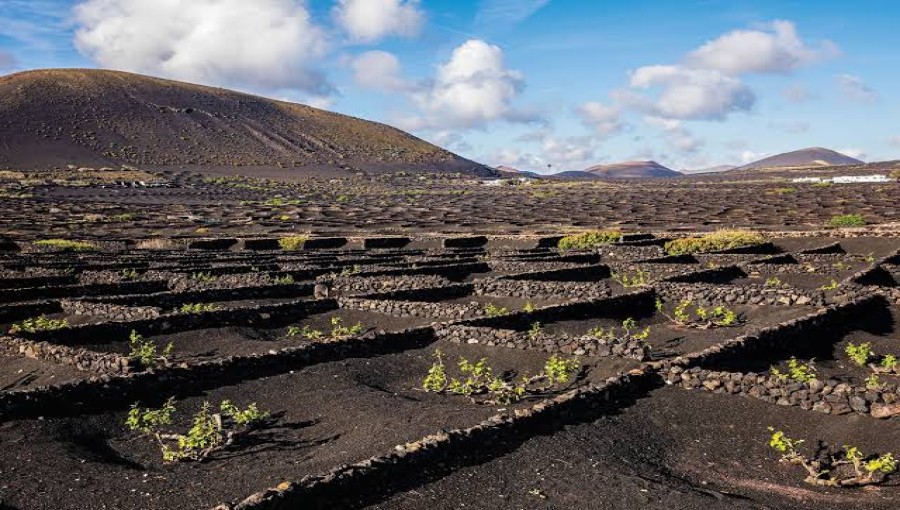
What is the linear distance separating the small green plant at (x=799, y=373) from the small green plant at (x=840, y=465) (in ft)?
6.82

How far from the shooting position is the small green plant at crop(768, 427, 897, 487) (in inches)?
Result: 378

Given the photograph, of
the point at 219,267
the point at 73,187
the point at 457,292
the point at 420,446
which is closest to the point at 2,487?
the point at 420,446

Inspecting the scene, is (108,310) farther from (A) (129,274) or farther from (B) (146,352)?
(A) (129,274)

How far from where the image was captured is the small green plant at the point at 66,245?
49.2 meters

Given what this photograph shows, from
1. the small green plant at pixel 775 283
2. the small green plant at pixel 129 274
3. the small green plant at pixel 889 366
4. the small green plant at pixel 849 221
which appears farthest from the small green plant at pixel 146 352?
the small green plant at pixel 849 221

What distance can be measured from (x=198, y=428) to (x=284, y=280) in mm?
19251

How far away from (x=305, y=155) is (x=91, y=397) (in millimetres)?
181124

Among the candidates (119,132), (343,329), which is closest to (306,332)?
(343,329)

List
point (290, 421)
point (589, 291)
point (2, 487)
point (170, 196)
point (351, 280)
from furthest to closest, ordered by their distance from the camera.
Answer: point (170, 196), point (351, 280), point (589, 291), point (290, 421), point (2, 487)

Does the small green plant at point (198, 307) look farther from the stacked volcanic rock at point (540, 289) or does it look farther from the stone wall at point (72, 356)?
the stacked volcanic rock at point (540, 289)

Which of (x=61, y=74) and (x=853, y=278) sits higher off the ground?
(x=61, y=74)

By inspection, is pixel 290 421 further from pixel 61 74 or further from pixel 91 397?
pixel 61 74

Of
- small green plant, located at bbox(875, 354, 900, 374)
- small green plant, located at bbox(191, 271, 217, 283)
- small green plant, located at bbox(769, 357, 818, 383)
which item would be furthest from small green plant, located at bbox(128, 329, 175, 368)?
small green plant, located at bbox(875, 354, 900, 374)

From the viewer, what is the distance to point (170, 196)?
115 m
